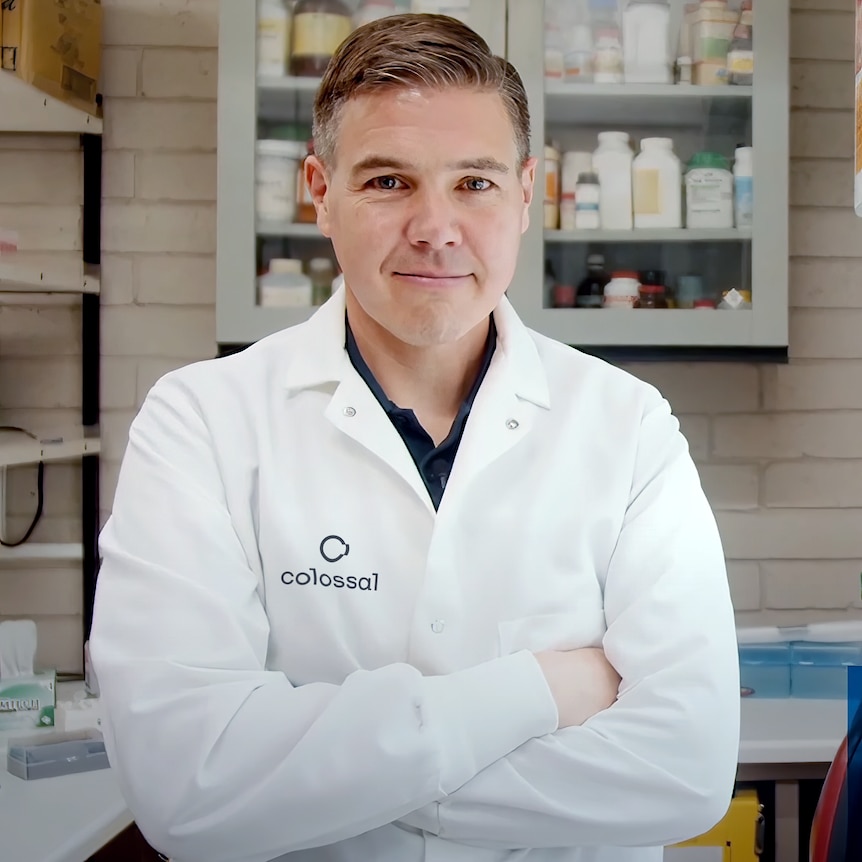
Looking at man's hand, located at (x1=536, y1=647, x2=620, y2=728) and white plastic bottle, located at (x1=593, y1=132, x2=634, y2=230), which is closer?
man's hand, located at (x1=536, y1=647, x2=620, y2=728)

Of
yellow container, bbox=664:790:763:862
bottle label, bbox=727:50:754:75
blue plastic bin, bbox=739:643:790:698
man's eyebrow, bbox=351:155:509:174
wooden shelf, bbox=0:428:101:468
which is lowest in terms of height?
yellow container, bbox=664:790:763:862

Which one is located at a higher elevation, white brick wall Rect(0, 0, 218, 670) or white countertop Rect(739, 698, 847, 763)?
white brick wall Rect(0, 0, 218, 670)

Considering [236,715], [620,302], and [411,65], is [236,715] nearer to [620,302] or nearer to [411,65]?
[411,65]

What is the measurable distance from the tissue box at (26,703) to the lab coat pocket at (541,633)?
1.12 metres

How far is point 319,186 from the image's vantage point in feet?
4.42

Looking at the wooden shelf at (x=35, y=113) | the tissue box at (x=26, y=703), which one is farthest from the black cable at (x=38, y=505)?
the wooden shelf at (x=35, y=113)

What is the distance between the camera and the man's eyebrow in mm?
1217

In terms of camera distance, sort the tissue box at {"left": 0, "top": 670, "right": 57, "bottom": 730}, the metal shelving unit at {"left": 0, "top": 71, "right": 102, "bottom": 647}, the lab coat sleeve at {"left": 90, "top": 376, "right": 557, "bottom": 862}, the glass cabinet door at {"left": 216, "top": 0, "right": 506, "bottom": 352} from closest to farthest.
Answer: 1. the lab coat sleeve at {"left": 90, "top": 376, "right": 557, "bottom": 862}
2. the tissue box at {"left": 0, "top": 670, "right": 57, "bottom": 730}
3. the glass cabinet door at {"left": 216, "top": 0, "right": 506, "bottom": 352}
4. the metal shelving unit at {"left": 0, "top": 71, "right": 102, "bottom": 647}

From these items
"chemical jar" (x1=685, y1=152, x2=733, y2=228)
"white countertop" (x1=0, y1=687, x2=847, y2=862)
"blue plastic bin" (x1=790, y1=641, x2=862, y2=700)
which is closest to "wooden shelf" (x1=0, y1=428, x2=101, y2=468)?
"white countertop" (x1=0, y1=687, x2=847, y2=862)

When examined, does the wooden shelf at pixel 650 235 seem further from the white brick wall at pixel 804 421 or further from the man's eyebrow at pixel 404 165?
the man's eyebrow at pixel 404 165

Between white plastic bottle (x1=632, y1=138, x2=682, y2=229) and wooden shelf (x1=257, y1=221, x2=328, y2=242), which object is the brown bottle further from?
white plastic bottle (x1=632, y1=138, x2=682, y2=229)

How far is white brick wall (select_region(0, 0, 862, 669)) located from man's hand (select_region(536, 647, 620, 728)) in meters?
1.27

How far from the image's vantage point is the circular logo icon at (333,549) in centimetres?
122

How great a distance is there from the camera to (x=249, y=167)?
6.75 feet
